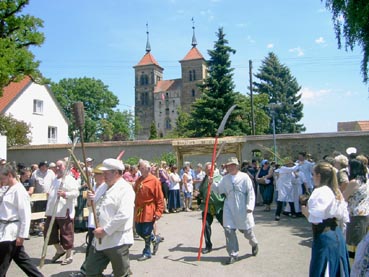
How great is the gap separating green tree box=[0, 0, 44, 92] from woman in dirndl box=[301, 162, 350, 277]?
14.4 metres

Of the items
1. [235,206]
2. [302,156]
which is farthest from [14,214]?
[302,156]

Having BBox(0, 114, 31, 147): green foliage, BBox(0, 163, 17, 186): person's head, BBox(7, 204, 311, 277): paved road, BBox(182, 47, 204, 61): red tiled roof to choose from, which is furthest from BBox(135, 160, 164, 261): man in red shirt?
BBox(182, 47, 204, 61): red tiled roof

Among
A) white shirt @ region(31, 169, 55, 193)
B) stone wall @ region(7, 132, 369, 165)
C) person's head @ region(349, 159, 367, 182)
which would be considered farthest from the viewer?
stone wall @ region(7, 132, 369, 165)

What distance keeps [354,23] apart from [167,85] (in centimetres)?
9455

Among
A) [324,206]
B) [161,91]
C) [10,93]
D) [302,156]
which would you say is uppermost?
[161,91]

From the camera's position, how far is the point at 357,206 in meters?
6.09

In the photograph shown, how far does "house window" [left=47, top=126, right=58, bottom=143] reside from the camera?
4128 centimetres

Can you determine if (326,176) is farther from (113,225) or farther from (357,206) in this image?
(113,225)

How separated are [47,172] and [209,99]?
27.8m

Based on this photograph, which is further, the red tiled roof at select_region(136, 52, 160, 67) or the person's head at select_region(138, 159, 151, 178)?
the red tiled roof at select_region(136, 52, 160, 67)

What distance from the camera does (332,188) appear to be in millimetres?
4754

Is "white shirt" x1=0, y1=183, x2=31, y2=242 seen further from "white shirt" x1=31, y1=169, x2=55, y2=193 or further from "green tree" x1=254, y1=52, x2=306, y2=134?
Answer: "green tree" x1=254, y1=52, x2=306, y2=134

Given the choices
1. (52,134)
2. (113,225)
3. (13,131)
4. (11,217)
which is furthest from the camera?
(52,134)

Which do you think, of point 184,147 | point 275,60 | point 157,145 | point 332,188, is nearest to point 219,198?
point 332,188
